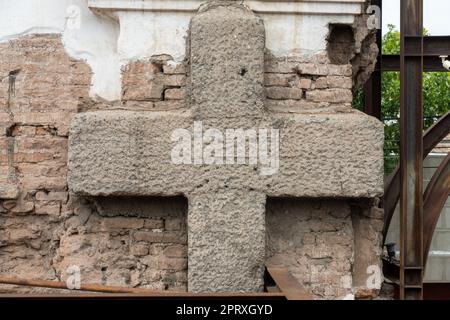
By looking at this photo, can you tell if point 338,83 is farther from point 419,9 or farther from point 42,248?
point 42,248

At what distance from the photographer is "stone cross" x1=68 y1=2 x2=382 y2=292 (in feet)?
9.01

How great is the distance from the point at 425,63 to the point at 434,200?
1.14 metres

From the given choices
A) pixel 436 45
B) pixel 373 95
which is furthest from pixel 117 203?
pixel 373 95

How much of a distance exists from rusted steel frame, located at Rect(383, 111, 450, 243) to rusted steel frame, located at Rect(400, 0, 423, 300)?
461 mm

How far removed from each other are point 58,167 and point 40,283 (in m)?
Result: 0.63

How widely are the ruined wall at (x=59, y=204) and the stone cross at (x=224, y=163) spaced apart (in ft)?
0.61

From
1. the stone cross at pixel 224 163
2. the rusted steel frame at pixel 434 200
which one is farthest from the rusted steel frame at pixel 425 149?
the stone cross at pixel 224 163

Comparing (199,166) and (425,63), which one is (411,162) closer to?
(425,63)

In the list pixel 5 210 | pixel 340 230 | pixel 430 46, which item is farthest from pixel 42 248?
pixel 430 46

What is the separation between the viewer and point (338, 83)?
2.99 meters

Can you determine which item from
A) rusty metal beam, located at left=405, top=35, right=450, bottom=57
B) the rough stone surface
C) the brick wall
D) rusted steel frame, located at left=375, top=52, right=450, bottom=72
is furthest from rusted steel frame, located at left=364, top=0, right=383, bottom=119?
the rough stone surface

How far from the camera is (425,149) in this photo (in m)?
3.98

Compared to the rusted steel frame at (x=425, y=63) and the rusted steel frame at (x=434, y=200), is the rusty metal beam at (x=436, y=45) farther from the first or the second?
the rusted steel frame at (x=434, y=200)

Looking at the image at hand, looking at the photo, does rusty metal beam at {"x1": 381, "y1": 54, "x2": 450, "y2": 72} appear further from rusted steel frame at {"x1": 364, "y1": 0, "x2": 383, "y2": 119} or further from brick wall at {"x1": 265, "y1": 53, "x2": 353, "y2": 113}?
brick wall at {"x1": 265, "y1": 53, "x2": 353, "y2": 113}
